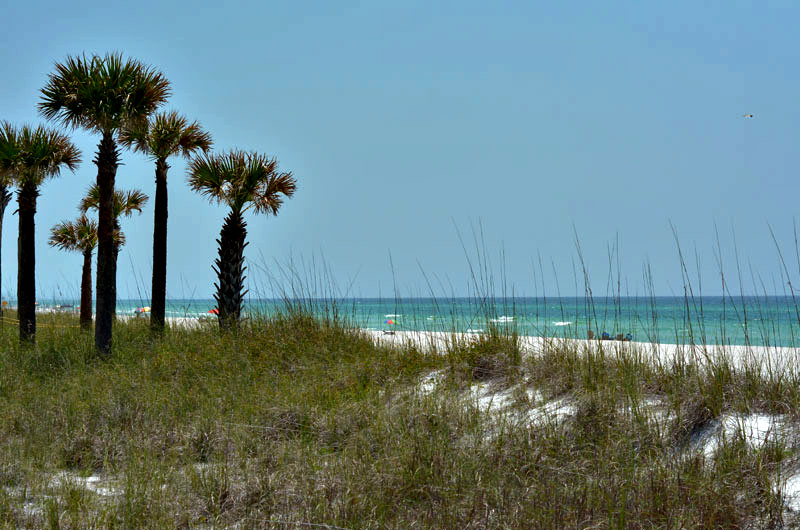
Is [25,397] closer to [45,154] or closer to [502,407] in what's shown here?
[502,407]

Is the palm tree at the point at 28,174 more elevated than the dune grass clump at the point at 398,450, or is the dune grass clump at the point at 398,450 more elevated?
the palm tree at the point at 28,174

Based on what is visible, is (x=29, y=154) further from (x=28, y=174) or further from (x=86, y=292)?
(x=86, y=292)

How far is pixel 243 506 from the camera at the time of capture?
4465 millimetres

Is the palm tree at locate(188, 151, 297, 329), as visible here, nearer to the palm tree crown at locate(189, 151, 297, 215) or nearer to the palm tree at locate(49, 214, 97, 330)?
the palm tree crown at locate(189, 151, 297, 215)

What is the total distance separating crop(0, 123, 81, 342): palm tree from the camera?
1428 cm

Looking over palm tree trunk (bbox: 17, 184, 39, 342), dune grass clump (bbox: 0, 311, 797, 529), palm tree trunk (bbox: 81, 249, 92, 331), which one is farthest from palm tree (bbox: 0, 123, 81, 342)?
dune grass clump (bbox: 0, 311, 797, 529)

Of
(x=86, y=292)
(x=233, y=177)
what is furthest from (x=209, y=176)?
(x=86, y=292)

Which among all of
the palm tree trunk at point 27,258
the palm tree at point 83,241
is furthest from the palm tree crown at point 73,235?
the palm tree trunk at point 27,258

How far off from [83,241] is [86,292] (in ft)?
14.7

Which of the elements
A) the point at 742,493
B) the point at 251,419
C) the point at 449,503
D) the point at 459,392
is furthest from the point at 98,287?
the point at 742,493

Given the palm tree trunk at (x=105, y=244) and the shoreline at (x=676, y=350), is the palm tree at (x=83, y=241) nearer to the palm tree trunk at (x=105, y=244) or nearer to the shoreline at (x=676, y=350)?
the palm tree trunk at (x=105, y=244)

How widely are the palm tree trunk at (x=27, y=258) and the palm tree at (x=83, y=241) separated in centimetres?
534

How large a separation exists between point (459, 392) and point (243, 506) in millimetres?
3040

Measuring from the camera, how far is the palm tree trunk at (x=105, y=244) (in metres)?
12.5
